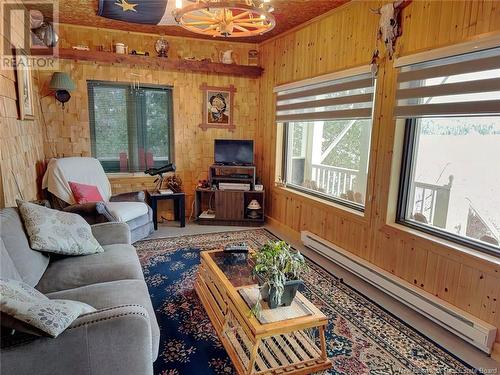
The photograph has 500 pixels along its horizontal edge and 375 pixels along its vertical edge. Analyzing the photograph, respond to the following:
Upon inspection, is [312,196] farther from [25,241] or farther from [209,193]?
[25,241]

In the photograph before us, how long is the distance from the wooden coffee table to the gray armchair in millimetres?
1480

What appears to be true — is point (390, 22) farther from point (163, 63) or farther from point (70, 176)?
point (70, 176)

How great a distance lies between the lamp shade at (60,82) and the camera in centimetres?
383

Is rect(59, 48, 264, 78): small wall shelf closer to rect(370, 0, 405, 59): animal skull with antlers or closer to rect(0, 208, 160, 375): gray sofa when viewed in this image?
rect(370, 0, 405, 59): animal skull with antlers

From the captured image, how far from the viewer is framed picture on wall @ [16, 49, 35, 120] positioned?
2.83m

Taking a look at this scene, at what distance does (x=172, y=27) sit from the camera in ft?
13.4

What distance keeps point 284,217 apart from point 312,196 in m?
0.66

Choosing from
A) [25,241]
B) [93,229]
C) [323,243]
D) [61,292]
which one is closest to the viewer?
[61,292]

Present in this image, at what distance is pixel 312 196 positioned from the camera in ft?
12.7

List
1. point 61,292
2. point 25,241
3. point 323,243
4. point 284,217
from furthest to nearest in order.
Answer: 1. point 284,217
2. point 323,243
3. point 25,241
4. point 61,292

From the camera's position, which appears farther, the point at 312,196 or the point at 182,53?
the point at 182,53

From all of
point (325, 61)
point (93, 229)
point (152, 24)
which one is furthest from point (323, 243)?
point (152, 24)

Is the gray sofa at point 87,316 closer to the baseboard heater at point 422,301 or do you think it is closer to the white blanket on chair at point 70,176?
the white blanket on chair at point 70,176

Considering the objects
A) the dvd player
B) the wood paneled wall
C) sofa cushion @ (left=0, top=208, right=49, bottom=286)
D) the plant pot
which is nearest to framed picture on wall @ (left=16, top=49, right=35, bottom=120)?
the wood paneled wall
